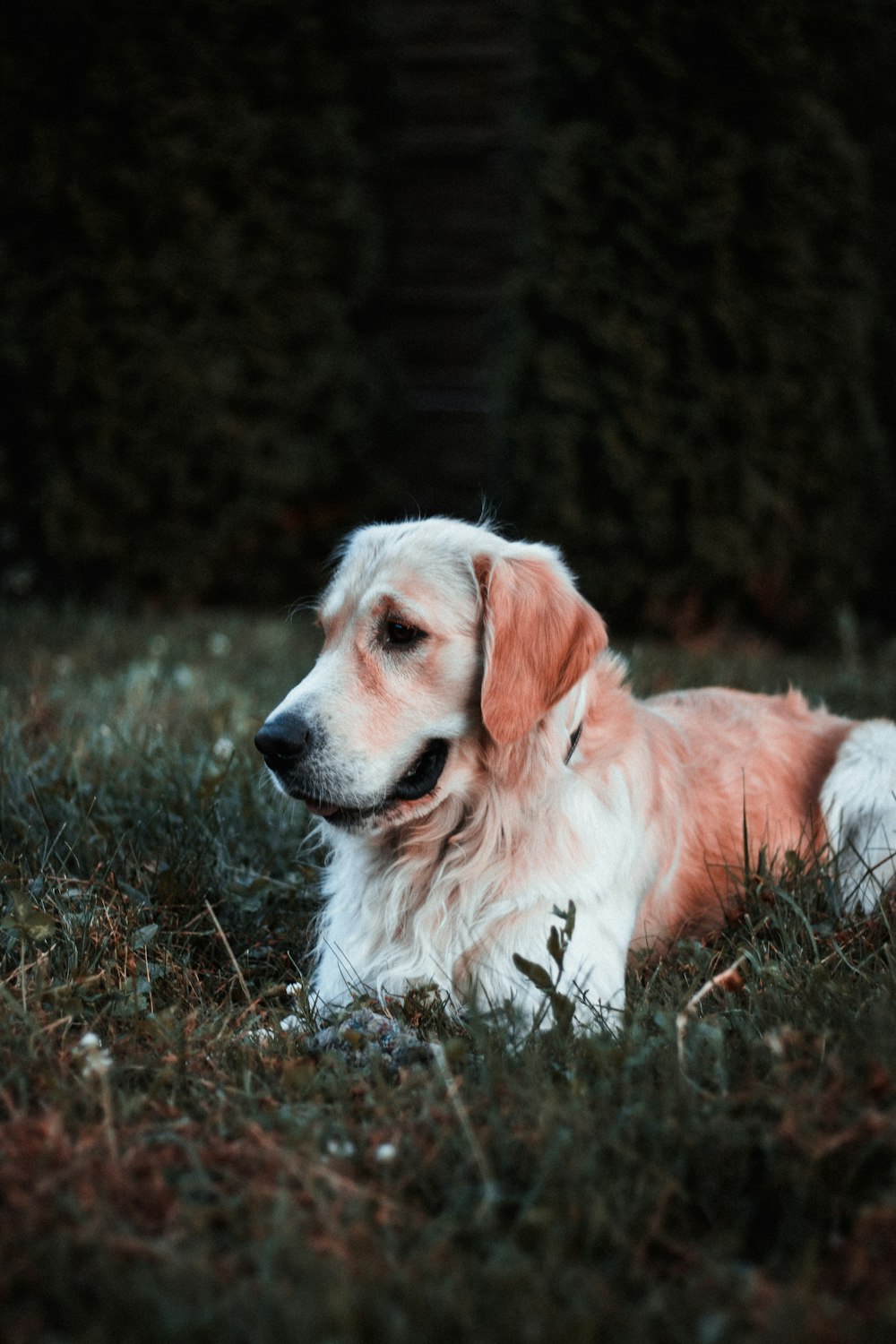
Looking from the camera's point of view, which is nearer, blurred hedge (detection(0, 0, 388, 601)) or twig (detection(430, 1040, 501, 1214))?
twig (detection(430, 1040, 501, 1214))

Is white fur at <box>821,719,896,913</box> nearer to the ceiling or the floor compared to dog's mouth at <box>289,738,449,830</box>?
nearer to the floor

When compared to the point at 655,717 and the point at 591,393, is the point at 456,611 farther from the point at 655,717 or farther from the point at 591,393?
the point at 591,393

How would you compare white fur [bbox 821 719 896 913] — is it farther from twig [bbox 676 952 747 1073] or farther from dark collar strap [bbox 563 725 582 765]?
dark collar strap [bbox 563 725 582 765]

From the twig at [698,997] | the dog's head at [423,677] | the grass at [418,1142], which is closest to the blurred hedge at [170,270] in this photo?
the grass at [418,1142]

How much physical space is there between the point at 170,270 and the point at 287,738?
16.4 feet

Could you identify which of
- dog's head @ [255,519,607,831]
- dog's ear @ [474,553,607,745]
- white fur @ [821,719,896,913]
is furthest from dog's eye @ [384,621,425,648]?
white fur @ [821,719,896,913]

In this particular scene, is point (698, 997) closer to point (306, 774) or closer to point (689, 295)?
point (306, 774)

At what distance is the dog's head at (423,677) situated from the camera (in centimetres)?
246

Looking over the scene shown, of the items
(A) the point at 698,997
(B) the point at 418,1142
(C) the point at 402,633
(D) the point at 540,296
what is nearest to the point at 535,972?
(A) the point at 698,997

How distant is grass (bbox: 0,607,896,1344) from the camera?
4.32 feet

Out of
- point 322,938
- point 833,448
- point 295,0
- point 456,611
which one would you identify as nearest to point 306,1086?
point 322,938

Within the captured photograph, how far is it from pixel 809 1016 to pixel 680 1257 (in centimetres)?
61

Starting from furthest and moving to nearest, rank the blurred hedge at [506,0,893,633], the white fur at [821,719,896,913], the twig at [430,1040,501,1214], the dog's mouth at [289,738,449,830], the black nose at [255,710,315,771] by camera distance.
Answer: the blurred hedge at [506,0,893,633], the white fur at [821,719,896,913], the dog's mouth at [289,738,449,830], the black nose at [255,710,315,771], the twig at [430,1040,501,1214]

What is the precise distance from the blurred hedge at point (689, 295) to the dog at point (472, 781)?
3.77 metres
